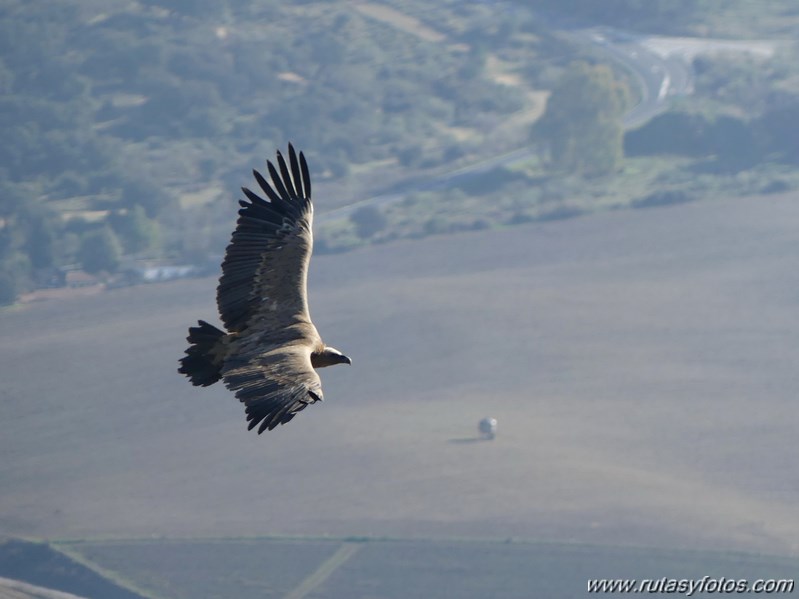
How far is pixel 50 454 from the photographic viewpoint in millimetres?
92438

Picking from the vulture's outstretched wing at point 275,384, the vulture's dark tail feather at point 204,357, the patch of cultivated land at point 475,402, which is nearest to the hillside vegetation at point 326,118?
the patch of cultivated land at point 475,402

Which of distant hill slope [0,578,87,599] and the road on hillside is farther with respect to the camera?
the road on hillside

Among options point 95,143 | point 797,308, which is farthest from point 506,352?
point 95,143

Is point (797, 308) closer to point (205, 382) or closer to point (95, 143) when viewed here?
point (95, 143)

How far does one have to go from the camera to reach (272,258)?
2155 cm

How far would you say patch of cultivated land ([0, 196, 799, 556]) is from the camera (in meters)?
77.6

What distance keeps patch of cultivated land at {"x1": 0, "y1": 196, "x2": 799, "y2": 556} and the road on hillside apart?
11400 mm

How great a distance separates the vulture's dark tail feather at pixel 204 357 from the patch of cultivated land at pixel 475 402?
52.8m

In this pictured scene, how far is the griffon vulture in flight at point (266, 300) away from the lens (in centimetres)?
2061

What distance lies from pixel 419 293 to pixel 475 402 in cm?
2575

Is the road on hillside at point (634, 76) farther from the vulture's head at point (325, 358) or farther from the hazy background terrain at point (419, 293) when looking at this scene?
the vulture's head at point (325, 358)

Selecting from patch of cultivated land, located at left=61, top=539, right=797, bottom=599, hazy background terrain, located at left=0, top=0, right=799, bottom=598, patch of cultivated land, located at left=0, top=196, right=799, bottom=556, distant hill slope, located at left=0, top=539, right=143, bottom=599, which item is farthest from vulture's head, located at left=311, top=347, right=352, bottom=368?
patch of cultivated land, located at left=0, top=196, right=799, bottom=556

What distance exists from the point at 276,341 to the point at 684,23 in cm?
16160

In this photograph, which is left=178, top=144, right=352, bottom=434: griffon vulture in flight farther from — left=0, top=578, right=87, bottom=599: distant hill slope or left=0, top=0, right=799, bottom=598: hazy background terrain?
left=0, top=578, right=87, bottom=599: distant hill slope
